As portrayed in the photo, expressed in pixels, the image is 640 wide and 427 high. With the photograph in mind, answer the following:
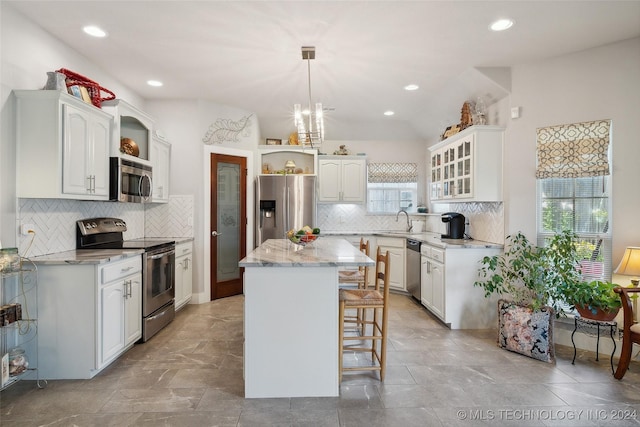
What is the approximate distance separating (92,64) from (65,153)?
1421mm

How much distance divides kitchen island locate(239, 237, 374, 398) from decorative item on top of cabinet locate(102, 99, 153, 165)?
6.59ft

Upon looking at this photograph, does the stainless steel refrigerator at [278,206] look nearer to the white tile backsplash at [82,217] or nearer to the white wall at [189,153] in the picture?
the white wall at [189,153]

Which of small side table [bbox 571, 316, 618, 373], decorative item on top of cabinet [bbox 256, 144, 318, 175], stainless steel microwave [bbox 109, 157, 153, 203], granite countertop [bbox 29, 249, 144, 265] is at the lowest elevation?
small side table [bbox 571, 316, 618, 373]

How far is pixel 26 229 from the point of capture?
2639 millimetres

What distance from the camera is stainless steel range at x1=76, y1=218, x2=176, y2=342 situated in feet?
10.8

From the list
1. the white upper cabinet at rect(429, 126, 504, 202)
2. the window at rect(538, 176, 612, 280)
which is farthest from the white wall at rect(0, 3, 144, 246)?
the window at rect(538, 176, 612, 280)

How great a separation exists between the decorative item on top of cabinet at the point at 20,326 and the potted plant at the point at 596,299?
4216 mm

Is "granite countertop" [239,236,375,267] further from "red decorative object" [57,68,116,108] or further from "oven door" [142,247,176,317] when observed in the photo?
"red decorative object" [57,68,116,108]

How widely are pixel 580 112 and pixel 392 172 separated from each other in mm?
3108

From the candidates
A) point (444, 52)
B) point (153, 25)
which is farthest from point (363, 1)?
point (153, 25)

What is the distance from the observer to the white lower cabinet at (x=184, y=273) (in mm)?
4177

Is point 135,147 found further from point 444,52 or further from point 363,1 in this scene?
point 444,52

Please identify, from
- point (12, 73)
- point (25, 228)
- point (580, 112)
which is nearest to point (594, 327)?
point (580, 112)

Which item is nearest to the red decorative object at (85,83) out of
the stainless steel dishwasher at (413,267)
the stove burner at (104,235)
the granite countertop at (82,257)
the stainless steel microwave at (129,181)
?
the stainless steel microwave at (129,181)
